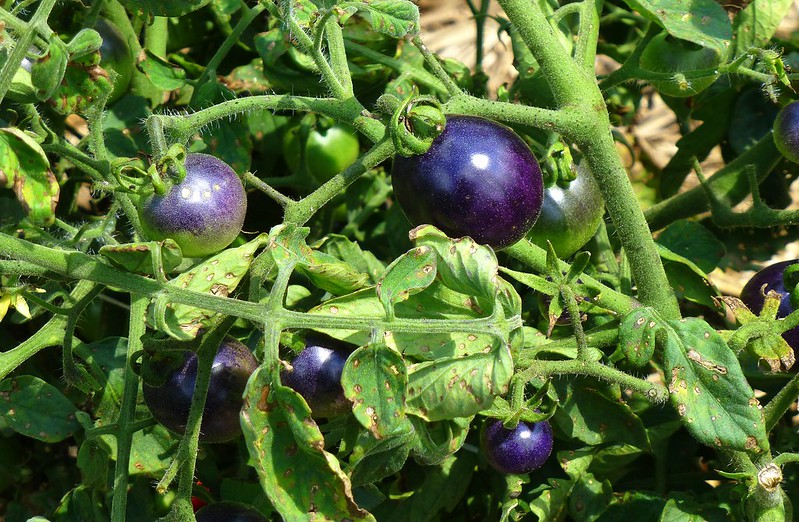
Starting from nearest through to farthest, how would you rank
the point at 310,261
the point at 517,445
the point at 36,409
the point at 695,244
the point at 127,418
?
the point at 310,261, the point at 127,418, the point at 517,445, the point at 36,409, the point at 695,244

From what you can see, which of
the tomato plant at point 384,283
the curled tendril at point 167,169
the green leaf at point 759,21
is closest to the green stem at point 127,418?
the tomato plant at point 384,283

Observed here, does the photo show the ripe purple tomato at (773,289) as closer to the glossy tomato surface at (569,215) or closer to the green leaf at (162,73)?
the glossy tomato surface at (569,215)

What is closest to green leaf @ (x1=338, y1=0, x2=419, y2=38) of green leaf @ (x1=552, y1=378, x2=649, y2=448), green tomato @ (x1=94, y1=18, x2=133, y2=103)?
green leaf @ (x1=552, y1=378, x2=649, y2=448)

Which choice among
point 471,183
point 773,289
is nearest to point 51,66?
point 471,183

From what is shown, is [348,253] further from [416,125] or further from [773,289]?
[773,289]

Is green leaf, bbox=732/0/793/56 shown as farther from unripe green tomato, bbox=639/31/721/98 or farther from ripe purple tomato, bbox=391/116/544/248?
ripe purple tomato, bbox=391/116/544/248
